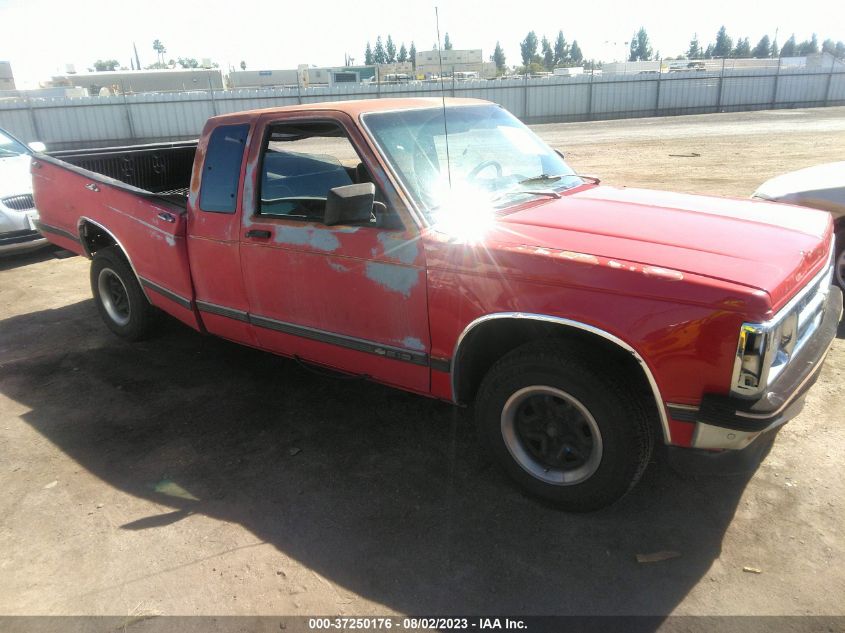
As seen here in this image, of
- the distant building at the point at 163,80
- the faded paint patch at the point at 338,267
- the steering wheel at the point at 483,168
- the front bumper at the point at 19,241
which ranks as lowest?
the front bumper at the point at 19,241

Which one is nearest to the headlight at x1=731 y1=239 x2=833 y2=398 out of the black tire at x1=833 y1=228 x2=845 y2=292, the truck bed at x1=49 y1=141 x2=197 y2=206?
the black tire at x1=833 y1=228 x2=845 y2=292

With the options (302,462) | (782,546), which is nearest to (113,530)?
(302,462)

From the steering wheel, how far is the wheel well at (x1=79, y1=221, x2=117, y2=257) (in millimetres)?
3443

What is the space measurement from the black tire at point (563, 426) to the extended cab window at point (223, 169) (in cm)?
210

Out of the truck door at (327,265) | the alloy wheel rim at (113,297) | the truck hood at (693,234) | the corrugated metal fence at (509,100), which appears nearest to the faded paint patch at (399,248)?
the truck door at (327,265)

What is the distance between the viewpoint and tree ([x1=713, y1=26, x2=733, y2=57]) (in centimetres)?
11631

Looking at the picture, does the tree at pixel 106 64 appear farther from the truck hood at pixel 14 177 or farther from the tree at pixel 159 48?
the truck hood at pixel 14 177

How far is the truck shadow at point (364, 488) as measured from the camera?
2.69 m

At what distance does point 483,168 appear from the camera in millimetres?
3672

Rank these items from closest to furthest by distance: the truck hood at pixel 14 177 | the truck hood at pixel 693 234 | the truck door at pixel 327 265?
the truck hood at pixel 693 234 < the truck door at pixel 327 265 < the truck hood at pixel 14 177

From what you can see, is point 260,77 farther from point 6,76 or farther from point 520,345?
point 520,345

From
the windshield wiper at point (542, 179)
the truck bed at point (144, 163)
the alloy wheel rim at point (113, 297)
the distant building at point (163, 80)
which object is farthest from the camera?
the distant building at point (163, 80)

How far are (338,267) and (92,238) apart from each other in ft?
10.8

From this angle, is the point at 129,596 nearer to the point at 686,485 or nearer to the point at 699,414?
the point at 699,414
